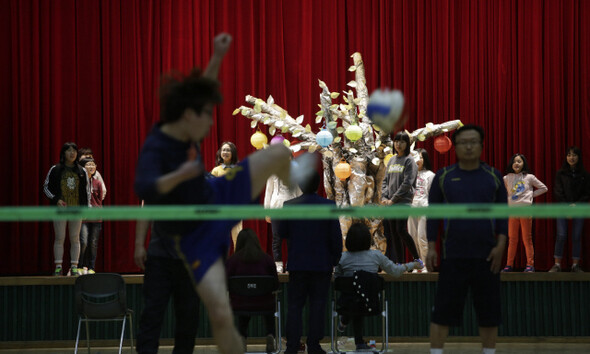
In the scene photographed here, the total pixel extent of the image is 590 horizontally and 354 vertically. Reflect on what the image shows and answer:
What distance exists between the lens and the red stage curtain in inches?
487

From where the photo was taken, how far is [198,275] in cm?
424

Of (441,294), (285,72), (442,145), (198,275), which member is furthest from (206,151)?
(198,275)

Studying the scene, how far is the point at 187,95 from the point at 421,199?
20.8ft

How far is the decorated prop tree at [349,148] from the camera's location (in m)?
10.1

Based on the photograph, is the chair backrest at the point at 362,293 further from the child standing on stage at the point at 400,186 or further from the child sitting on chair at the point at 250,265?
the child standing on stage at the point at 400,186

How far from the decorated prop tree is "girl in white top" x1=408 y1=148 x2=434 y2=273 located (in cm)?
34

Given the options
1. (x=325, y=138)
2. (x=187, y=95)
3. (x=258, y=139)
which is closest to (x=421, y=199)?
(x=325, y=138)

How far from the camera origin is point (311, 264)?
24.2 ft

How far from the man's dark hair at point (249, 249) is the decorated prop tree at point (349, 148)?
234 cm

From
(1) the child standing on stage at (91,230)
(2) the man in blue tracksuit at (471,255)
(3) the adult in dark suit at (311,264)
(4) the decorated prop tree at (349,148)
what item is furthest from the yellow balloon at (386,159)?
(2) the man in blue tracksuit at (471,255)

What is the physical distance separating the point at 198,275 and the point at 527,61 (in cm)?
961

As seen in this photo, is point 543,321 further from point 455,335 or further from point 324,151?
point 324,151

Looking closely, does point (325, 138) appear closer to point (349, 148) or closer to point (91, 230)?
point (349, 148)

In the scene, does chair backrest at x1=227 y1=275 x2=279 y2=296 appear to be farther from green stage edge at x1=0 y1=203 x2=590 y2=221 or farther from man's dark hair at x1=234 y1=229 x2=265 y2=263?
green stage edge at x1=0 y1=203 x2=590 y2=221
